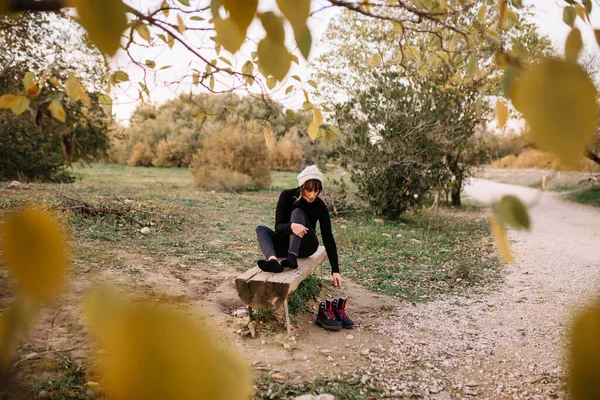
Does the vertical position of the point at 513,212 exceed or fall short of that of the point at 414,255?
it exceeds it

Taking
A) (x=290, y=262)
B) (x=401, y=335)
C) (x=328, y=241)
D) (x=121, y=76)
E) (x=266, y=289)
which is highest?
(x=121, y=76)

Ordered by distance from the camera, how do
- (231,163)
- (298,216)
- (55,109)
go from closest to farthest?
1. (55,109)
2. (298,216)
3. (231,163)

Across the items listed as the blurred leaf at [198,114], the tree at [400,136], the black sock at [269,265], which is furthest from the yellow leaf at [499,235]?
the tree at [400,136]

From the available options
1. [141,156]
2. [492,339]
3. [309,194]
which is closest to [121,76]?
[309,194]

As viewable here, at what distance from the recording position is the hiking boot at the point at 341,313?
10.4 feet

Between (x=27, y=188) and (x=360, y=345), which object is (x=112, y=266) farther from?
(x=27, y=188)

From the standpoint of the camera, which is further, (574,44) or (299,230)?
(299,230)

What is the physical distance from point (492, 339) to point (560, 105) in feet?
11.0

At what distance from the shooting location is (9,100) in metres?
0.81

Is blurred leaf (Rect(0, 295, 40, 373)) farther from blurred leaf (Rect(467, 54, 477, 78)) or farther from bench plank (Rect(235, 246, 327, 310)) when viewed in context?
bench plank (Rect(235, 246, 327, 310))

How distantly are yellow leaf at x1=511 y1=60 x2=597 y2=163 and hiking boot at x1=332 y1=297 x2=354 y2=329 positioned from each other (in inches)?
120

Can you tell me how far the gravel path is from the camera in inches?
93.6

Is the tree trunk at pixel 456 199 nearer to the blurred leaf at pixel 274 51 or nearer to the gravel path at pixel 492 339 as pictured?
the gravel path at pixel 492 339

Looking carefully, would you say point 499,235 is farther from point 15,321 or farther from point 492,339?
point 492,339
